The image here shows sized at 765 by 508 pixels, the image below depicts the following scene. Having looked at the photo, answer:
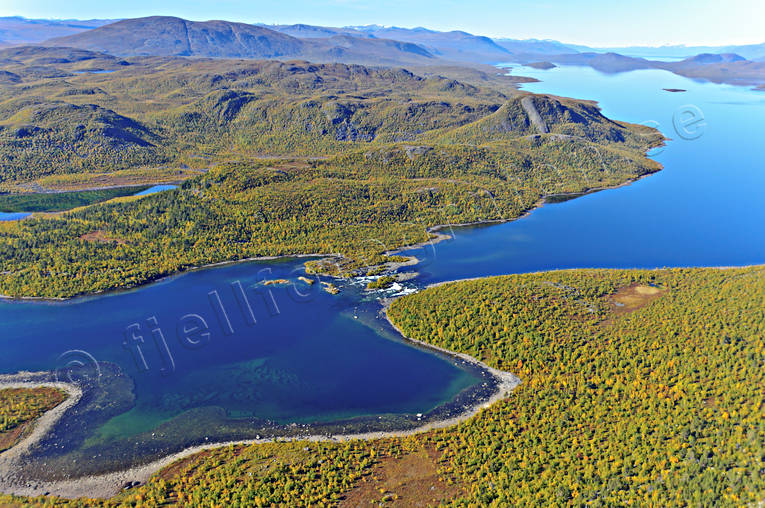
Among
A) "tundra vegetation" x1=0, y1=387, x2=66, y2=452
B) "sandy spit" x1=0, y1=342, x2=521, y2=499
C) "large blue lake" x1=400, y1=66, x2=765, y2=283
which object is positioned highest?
"large blue lake" x1=400, y1=66, x2=765, y2=283

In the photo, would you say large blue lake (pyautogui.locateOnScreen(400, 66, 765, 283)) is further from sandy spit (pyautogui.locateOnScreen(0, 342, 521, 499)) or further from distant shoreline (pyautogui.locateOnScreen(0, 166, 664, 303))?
sandy spit (pyautogui.locateOnScreen(0, 342, 521, 499))

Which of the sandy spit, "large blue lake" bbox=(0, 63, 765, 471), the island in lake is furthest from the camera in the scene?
"large blue lake" bbox=(0, 63, 765, 471)

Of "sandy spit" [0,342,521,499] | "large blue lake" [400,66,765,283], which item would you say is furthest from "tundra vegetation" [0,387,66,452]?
"large blue lake" [400,66,765,283]

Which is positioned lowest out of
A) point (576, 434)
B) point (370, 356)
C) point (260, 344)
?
point (576, 434)

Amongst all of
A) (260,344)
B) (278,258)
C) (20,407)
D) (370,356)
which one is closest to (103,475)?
(20,407)

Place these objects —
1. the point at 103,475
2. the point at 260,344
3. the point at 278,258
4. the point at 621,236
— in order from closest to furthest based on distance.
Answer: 1. the point at 103,475
2. the point at 260,344
3. the point at 278,258
4. the point at 621,236

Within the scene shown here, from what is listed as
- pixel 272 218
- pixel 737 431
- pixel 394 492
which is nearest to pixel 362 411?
pixel 394 492

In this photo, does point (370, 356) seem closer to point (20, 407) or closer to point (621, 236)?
point (20, 407)
